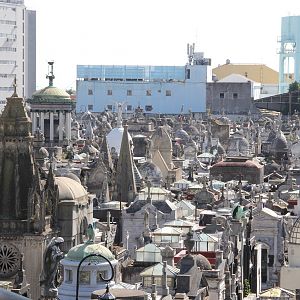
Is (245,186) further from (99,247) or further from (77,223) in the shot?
(99,247)

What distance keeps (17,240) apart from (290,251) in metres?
10.6

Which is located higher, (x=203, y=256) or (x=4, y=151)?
(x=4, y=151)

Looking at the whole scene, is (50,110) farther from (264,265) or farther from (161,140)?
(264,265)

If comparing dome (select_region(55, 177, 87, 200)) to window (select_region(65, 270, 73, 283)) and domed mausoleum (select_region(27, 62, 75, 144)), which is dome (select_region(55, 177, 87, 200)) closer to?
window (select_region(65, 270, 73, 283))

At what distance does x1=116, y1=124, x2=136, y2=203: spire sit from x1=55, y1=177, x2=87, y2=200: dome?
2355 centimetres

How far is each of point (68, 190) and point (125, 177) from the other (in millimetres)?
26998

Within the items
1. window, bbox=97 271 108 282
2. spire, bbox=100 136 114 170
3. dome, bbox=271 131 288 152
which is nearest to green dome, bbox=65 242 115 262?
window, bbox=97 271 108 282

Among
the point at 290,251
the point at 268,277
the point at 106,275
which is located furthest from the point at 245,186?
the point at 106,275

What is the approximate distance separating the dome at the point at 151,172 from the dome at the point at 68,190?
116 feet

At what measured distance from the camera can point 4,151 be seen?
131ft

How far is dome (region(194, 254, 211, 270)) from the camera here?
43.7 m

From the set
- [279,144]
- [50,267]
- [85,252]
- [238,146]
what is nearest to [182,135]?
[238,146]

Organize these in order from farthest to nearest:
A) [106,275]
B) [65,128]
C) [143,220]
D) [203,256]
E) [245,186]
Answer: [65,128] < [245,186] < [143,220] < [203,256] < [106,275]

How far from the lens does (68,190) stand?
43906 millimetres
